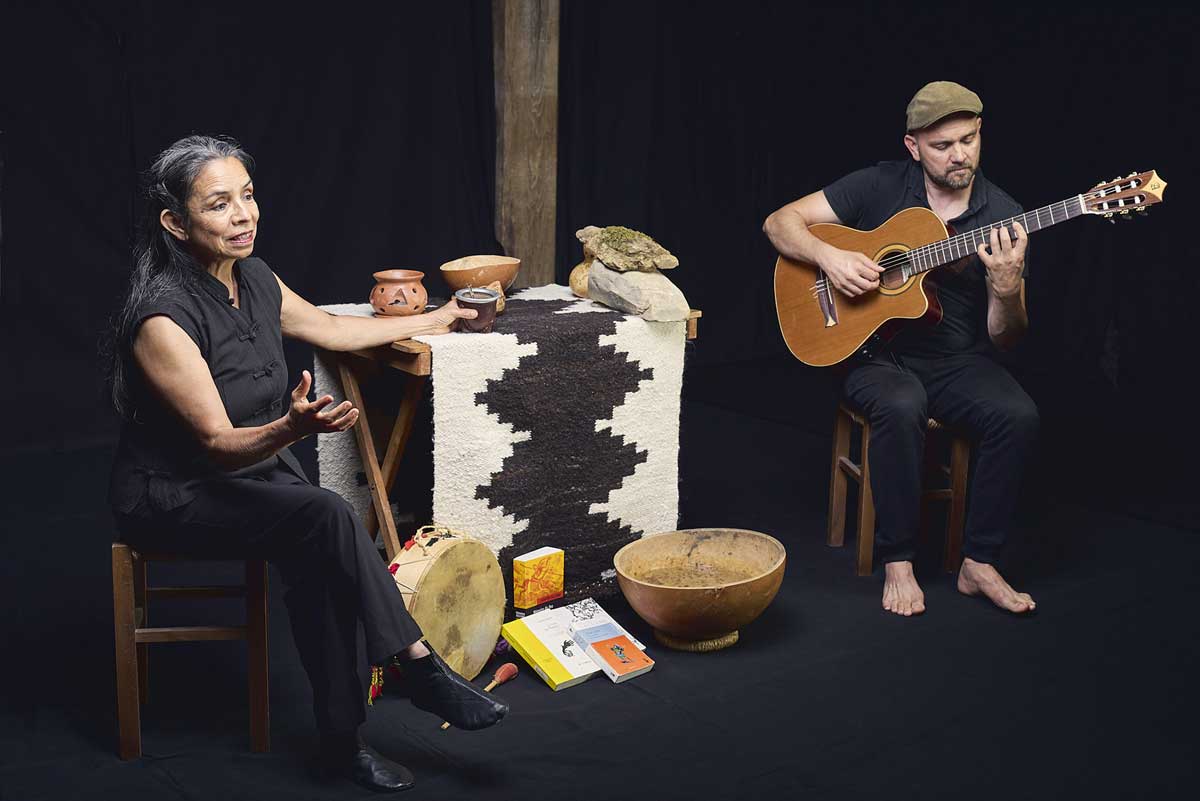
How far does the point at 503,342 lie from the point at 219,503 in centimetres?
89

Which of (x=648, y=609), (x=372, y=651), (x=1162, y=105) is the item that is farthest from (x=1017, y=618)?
(x=1162, y=105)

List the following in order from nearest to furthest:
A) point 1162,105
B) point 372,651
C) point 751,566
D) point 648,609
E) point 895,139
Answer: point 372,651 < point 648,609 < point 751,566 < point 1162,105 < point 895,139

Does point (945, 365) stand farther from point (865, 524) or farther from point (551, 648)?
point (551, 648)

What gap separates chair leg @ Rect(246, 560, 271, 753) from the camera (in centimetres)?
262

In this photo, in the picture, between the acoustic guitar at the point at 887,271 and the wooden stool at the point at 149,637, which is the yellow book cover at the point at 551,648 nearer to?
the wooden stool at the point at 149,637

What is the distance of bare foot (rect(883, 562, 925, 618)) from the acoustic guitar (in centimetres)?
61

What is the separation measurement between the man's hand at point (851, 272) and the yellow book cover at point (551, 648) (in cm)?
119

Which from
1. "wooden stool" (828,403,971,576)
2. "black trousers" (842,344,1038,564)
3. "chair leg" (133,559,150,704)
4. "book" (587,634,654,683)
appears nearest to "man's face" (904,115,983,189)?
"black trousers" (842,344,1038,564)

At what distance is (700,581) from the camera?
3338 millimetres

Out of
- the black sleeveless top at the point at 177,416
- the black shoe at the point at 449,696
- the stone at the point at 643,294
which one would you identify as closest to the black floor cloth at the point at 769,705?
the black shoe at the point at 449,696

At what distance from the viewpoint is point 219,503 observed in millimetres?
2521

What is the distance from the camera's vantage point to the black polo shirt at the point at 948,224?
352cm

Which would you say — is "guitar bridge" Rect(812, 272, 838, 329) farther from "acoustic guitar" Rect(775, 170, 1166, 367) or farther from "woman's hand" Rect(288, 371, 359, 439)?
"woman's hand" Rect(288, 371, 359, 439)

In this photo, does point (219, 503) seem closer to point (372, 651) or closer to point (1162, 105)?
point (372, 651)
